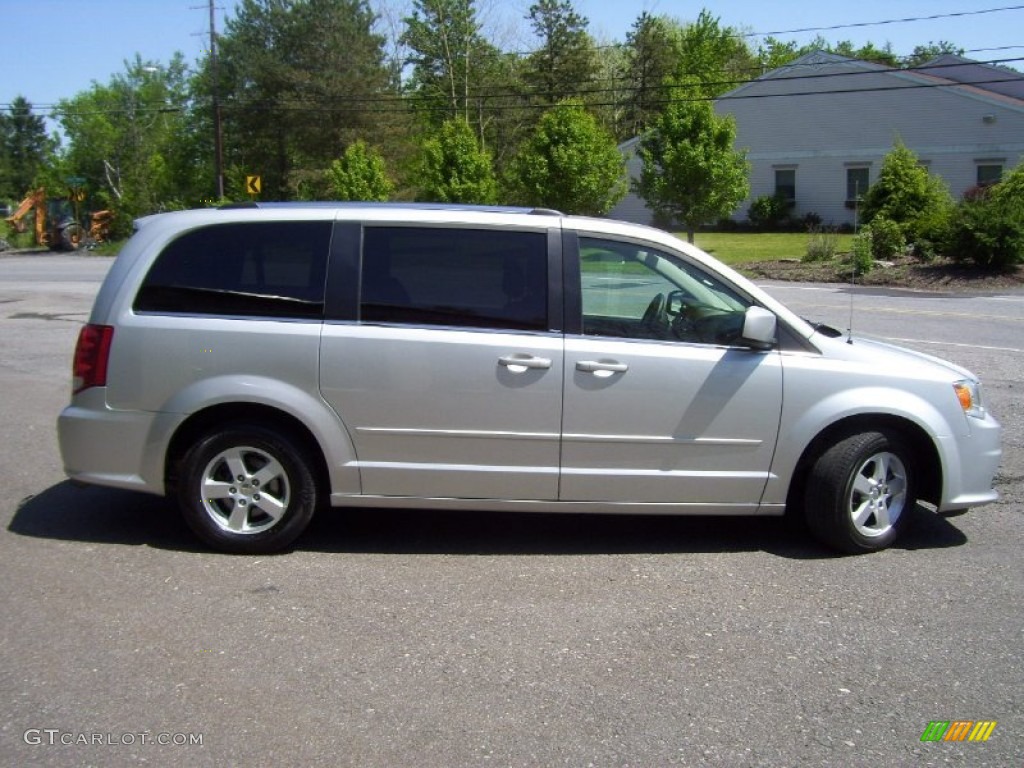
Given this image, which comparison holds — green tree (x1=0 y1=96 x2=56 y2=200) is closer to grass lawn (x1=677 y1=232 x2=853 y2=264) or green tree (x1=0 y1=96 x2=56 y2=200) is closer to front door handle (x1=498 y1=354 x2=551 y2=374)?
grass lawn (x1=677 y1=232 x2=853 y2=264)

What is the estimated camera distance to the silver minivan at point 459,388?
198 inches

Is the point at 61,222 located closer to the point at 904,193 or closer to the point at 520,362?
the point at 904,193

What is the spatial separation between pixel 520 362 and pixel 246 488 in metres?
1.61

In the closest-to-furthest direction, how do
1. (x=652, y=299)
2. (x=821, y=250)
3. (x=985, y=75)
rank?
(x=652, y=299), (x=821, y=250), (x=985, y=75)

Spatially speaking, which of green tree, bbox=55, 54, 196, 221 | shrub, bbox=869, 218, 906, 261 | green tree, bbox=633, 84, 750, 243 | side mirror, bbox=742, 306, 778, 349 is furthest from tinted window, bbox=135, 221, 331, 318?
green tree, bbox=55, 54, 196, 221

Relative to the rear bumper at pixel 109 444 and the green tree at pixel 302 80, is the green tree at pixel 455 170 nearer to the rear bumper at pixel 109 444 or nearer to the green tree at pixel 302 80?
the green tree at pixel 302 80

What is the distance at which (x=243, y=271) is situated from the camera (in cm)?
519

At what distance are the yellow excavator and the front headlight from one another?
51.7m

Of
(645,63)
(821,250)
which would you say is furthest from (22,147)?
(821,250)

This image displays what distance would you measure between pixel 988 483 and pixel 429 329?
321 centimetres

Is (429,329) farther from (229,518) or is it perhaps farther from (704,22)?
(704,22)

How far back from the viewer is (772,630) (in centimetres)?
433
